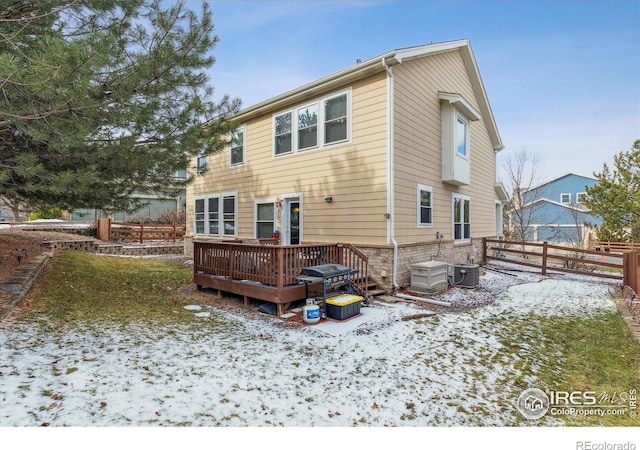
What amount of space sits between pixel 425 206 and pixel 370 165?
2.39 metres

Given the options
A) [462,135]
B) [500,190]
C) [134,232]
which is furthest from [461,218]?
[134,232]

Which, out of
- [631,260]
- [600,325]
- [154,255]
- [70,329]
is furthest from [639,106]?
[154,255]

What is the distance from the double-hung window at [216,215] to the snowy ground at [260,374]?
22.2 feet

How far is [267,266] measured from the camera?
6.48 metres

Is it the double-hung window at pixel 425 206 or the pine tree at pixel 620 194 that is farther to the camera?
the pine tree at pixel 620 194

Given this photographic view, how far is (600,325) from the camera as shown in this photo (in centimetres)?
615

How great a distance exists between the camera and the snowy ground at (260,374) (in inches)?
113

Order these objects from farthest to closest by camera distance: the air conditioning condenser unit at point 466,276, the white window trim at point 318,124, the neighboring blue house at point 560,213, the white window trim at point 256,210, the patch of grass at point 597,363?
1. the neighboring blue house at point 560,213
2. the white window trim at point 256,210
3. the air conditioning condenser unit at point 466,276
4. the white window trim at point 318,124
5. the patch of grass at point 597,363

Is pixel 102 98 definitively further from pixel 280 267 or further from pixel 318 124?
pixel 318 124

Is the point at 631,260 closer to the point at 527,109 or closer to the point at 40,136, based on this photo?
the point at 527,109

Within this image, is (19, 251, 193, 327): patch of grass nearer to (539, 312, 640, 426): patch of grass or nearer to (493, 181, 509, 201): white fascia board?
(539, 312, 640, 426): patch of grass

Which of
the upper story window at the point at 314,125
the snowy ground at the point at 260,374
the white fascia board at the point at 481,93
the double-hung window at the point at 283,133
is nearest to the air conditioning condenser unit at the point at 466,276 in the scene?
the snowy ground at the point at 260,374

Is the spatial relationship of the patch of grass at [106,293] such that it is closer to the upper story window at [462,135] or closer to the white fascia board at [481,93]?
the upper story window at [462,135]

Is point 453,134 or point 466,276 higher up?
point 453,134
